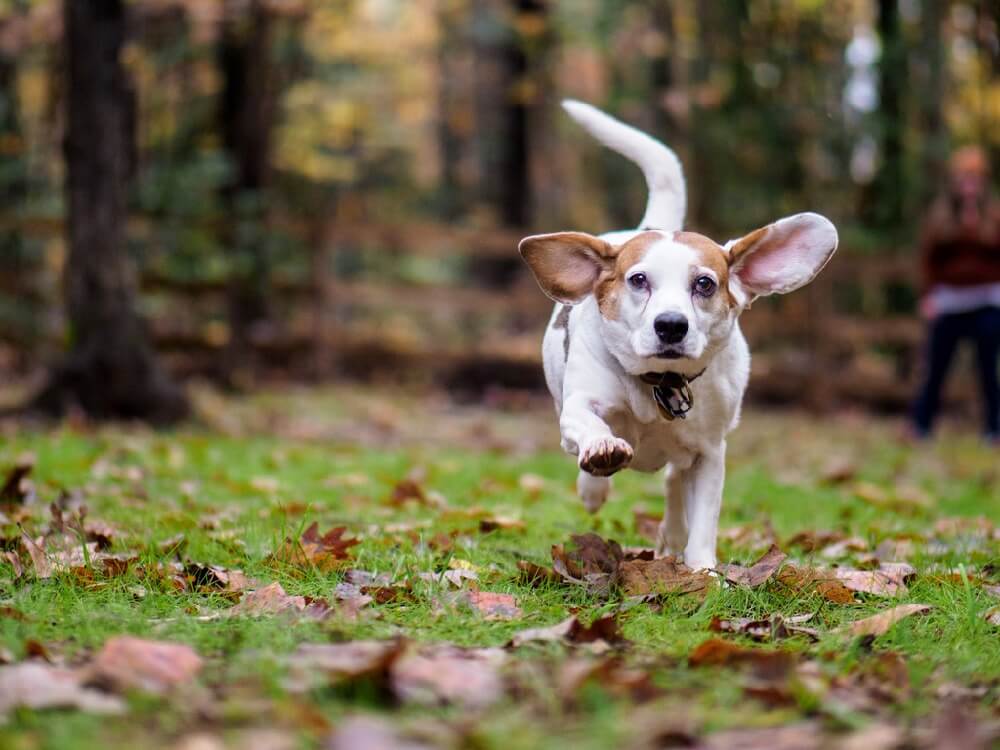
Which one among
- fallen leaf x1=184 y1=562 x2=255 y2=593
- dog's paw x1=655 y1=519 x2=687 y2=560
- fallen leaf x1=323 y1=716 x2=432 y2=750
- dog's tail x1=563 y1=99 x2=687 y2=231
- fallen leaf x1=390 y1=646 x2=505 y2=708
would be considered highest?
dog's tail x1=563 y1=99 x2=687 y2=231

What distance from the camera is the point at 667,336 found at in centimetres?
315

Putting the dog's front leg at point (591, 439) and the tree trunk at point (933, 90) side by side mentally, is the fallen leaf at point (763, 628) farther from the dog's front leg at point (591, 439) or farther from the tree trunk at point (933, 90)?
the tree trunk at point (933, 90)

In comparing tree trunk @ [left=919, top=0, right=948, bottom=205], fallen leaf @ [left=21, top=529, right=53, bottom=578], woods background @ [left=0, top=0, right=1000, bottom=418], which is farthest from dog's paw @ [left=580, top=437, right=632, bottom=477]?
tree trunk @ [left=919, top=0, right=948, bottom=205]

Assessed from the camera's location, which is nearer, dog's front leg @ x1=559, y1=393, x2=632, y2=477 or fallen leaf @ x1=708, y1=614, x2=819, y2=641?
fallen leaf @ x1=708, y1=614, x2=819, y2=641

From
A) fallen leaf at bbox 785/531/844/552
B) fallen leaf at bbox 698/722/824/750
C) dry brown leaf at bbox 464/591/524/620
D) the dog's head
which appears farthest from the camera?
fallen leaf at bbox 785/531/844/552

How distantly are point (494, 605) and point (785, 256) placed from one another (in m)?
1.44

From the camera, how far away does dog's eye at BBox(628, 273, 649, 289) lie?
3285 millimetres

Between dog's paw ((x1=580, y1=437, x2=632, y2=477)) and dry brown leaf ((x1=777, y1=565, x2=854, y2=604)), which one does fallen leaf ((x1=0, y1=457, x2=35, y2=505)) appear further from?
dry brown leaf ((x1=777, y1=565, x2=854, y2=604))

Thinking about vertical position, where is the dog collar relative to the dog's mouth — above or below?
below

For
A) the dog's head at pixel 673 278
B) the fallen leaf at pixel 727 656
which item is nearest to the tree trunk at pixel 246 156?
the dog's head at pixel 673 278

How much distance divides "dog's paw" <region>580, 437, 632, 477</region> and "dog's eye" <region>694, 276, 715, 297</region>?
1.67ft

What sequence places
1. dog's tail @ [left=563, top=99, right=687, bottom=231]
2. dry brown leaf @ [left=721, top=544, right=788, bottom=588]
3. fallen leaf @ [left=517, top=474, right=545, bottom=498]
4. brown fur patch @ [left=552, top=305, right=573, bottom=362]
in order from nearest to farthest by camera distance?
dry brown leaf @ [left=721, top=544, right=788, bottom=588] → brown fur patch @ [left=552, top=305, right=573, bottom=362] → dog's tail @ [left=563, top=99, right=687, bottom=231] → fallen leaf @ [left=517, top=474, right=545, bottom=498]

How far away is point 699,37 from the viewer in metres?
13.4

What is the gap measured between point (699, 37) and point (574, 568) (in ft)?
37.3
